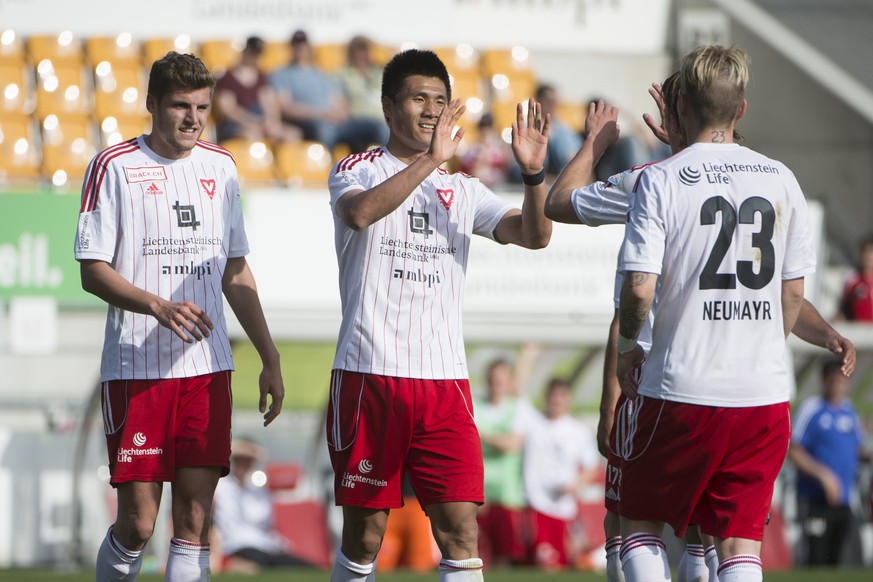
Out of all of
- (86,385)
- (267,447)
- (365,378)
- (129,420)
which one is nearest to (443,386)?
(365,378)

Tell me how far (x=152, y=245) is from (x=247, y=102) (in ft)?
27.6

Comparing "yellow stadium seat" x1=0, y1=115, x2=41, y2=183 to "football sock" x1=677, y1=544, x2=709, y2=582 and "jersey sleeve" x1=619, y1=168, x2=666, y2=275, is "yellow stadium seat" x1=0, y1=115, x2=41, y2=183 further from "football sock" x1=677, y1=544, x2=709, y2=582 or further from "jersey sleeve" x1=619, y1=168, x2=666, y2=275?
"jersey sleeve" x1=619, y1=168, x2=666, y2=275

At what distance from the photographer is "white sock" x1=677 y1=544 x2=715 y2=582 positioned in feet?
17.6

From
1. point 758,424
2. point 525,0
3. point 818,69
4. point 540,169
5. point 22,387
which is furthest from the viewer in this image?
point 525,0

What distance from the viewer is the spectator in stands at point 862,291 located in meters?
12.7

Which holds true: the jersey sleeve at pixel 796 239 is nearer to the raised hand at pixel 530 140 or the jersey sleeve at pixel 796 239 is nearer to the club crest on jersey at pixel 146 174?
the raised hand at pixel 530 140

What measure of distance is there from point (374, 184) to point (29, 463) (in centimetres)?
694

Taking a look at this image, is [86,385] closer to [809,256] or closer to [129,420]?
[129,420]

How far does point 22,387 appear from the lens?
12.4m

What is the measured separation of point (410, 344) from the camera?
512cm

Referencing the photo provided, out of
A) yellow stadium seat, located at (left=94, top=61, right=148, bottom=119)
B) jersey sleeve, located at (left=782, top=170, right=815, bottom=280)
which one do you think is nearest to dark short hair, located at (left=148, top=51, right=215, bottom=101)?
jersey sleeve, located at (left=782, top=170, right=815, bottom=280)

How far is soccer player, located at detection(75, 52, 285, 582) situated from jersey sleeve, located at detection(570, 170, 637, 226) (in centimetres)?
151

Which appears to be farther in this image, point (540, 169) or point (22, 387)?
point (22, 387)

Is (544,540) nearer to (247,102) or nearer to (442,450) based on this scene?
(247,102)
